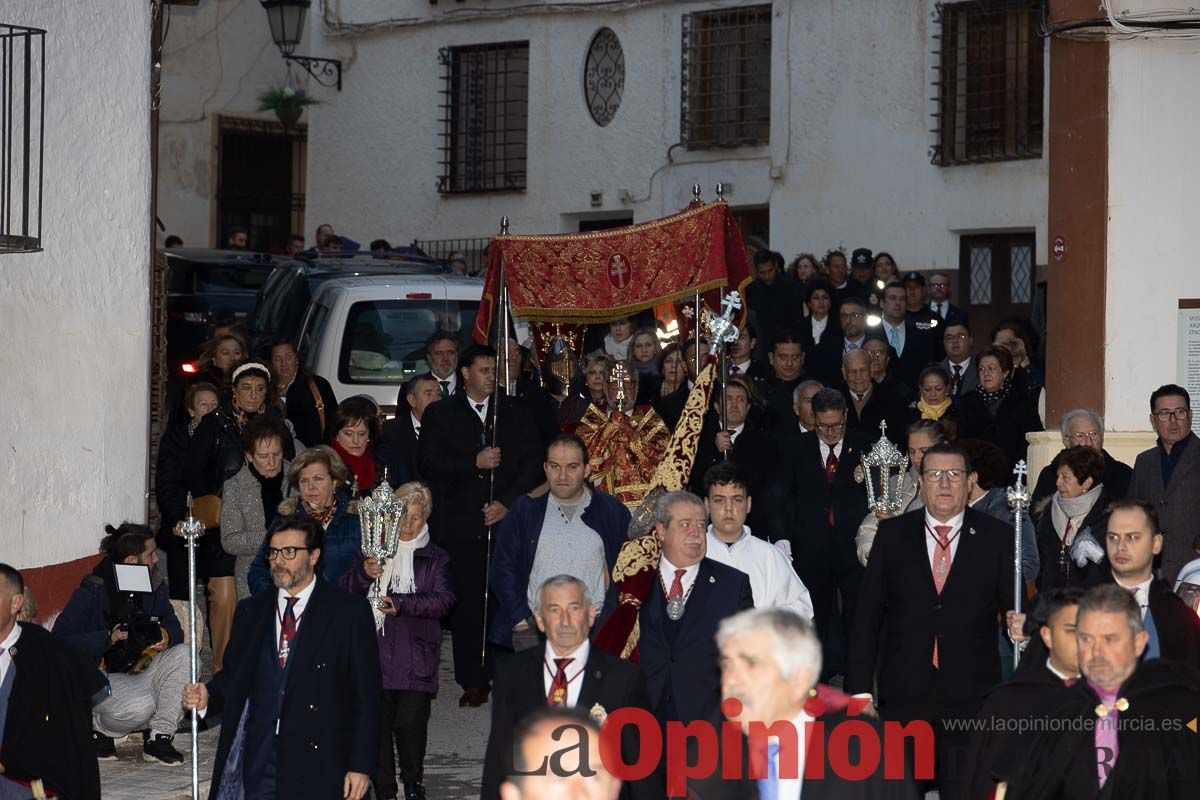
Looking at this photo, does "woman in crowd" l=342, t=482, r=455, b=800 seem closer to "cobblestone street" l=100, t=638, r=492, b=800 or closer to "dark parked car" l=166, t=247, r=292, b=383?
"cobblestone street" l=100, t=638, r=492, b=800

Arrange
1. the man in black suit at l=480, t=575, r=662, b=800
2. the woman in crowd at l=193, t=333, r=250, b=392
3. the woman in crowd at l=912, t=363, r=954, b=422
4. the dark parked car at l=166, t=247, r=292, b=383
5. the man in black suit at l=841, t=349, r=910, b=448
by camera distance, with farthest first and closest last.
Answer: the dark parked car at l=166, t=247, r=292, b=383
the man in black suit at l=841, t=349, r=910, b=448
the woman in crowd at l=912, t=363, r=954, b=422
the woman in crowd at l=193, t=333, r=250, b=392
the man in black suit at l=480, t=575, r=662, b=800

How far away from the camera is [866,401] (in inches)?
573

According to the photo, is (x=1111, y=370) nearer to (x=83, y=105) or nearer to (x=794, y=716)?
(x=83, y=105)

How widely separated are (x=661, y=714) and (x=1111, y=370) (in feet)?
18.3

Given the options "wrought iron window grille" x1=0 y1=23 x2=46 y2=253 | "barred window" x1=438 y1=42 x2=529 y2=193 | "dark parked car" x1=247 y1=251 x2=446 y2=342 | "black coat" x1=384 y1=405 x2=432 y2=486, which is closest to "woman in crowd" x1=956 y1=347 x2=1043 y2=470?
"black coat" x1=384 y1=405 x2=432 y2=486

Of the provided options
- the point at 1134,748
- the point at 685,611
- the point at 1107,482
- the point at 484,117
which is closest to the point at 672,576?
the point at 685,611

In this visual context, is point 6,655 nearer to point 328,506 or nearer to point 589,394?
point 328,506

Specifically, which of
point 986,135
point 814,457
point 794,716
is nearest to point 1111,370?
point 814,457

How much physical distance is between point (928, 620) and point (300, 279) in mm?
9437

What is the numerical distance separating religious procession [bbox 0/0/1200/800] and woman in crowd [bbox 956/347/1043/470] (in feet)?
0.14

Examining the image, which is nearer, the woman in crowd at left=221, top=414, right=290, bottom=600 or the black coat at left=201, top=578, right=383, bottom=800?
the black coat at left=201, top=578, right=383, bottom=800

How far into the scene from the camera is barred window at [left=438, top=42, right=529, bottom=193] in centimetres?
2691

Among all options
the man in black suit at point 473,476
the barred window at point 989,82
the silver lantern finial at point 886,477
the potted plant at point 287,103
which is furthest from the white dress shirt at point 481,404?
the potted plant at point 287,103

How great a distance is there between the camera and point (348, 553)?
10469 mm
